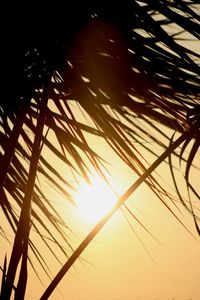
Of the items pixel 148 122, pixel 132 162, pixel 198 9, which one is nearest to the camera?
pixel 132 162

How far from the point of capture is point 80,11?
0.80 meters

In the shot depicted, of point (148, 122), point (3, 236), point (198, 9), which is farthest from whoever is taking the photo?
point (3, 236)

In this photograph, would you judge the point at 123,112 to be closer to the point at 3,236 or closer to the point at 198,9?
the point at 198,9

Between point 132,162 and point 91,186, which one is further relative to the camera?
point 91,186

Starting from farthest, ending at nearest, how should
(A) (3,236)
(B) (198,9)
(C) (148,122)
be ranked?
1. (A) (3,236)
2. (C) (148,122)
3. (B) (198,9)

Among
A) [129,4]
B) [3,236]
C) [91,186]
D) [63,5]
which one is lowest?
[3,236]

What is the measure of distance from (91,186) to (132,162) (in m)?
0.19

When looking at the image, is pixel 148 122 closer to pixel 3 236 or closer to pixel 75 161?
pixel 75 161

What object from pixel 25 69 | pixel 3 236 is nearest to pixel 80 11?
pixel 25 69

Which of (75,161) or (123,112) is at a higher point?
(123,112)

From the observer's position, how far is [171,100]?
884 mm

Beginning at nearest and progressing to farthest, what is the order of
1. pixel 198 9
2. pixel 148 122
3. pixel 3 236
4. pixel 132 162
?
pixel 132 162 → pixel 198 9 → pixel 148 122 → pixel 3 236

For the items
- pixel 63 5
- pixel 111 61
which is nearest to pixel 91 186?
pixel 111 61

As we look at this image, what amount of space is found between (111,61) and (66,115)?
0.15m
